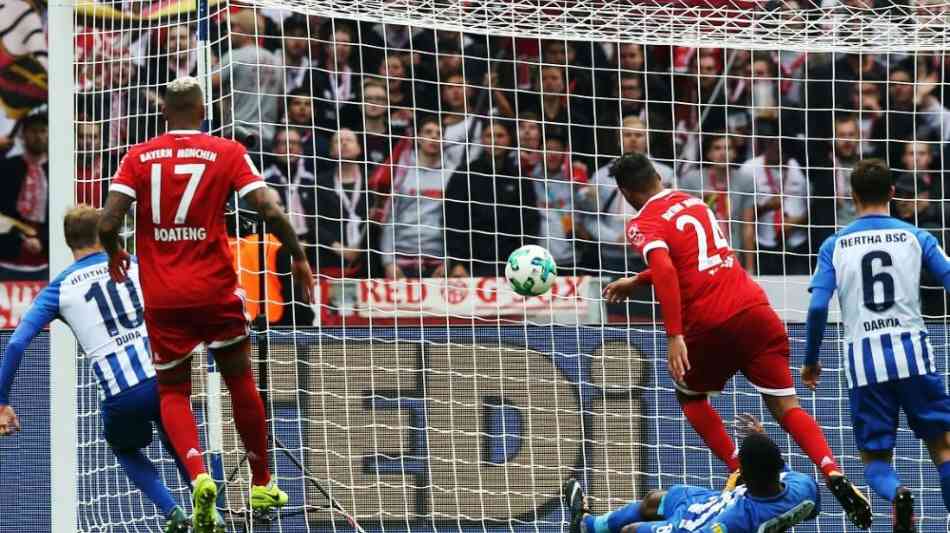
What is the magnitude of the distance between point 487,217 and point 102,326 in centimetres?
404

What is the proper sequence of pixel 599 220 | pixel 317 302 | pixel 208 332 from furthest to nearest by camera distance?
pixel 599 220 → pixel 317 302 → pixel 208 332

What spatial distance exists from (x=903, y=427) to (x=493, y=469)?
2.74 m

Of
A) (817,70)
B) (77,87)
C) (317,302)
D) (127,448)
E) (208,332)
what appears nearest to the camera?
(208,332)

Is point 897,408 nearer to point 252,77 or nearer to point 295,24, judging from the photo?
point 252,77

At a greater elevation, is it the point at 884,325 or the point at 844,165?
the point at 844,165

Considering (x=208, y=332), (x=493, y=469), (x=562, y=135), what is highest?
(x=562, y=135)

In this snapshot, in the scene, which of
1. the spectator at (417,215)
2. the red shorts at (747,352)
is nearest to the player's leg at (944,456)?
the red shorts at (747,352)

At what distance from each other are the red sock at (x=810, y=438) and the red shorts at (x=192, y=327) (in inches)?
111

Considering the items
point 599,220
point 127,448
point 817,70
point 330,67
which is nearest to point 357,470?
point 127,448

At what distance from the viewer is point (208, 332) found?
23.4 feet

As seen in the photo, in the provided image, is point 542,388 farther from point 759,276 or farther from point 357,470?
point 759,276

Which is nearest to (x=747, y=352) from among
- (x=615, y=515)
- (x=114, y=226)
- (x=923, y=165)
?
(x=615, y=515)

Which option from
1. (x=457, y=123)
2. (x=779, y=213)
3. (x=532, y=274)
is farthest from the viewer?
(x=457, y=123)

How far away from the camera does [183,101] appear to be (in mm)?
7102
